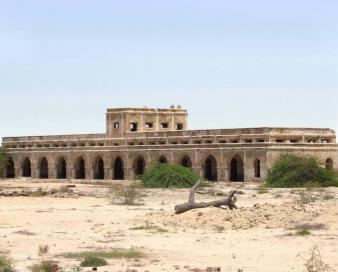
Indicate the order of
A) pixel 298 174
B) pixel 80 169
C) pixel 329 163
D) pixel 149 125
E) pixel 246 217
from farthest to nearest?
1. pixel 80 169
2. pixel 149 125
3. pixel 329 163
4. pixel 298 174
5. pixel 246 217

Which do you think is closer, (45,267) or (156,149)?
(45,267)

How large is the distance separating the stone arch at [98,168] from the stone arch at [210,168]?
11068 mm

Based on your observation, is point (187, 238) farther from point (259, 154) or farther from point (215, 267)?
point (259, 154)

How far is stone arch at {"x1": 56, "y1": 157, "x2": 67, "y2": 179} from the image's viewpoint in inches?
2837

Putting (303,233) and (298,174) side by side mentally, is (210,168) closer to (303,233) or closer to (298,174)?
(298,174)

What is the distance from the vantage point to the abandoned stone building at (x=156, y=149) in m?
55.0

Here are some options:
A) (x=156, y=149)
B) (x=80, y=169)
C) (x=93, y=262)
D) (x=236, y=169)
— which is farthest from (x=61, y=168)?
(x=93, y=262)

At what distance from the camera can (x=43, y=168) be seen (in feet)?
246

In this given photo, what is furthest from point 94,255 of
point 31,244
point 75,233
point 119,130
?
point 119,130

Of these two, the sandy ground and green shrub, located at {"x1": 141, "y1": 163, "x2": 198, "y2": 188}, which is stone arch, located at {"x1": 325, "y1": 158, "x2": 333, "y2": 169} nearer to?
green shrub, located at {"x1": 141, "y1": 163, "x2": 198, "y2": 188}

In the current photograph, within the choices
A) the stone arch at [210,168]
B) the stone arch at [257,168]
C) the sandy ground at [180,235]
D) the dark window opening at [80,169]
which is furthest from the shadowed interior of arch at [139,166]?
the sandy ground at [180,235]

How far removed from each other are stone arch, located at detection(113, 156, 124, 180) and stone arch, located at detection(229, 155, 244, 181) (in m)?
11.5

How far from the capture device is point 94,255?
68.7ft

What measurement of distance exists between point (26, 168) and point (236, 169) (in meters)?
25.4
